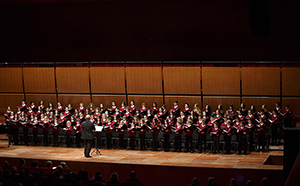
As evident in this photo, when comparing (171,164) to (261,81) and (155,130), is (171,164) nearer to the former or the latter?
(155,130)

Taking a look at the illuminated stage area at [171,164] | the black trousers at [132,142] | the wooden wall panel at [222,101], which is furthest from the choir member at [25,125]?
the wooden wall panel at [222,101]

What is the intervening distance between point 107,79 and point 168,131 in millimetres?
4684

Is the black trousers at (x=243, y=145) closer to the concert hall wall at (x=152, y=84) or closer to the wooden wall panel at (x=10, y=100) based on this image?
the concert hall wall at (x=152, y=84)

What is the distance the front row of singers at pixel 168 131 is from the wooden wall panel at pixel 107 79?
2937 mm

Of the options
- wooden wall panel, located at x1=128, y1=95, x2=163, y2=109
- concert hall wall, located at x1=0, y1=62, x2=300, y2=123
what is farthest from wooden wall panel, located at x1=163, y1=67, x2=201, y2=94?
wooden wall panel, located at x1=128, y1=95, x2=163, y2=109

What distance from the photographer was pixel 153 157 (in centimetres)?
1202

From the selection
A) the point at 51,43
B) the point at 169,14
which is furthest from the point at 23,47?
the point at 169,14

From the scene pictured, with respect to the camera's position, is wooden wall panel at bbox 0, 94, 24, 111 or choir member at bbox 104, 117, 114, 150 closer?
choir member at bbox 104, 117, 114, 150

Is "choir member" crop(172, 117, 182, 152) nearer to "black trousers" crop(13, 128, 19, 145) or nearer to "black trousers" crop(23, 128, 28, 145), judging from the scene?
"black trousers" crop(23, 128, 28, 145)

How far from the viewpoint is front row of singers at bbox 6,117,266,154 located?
12.0 metres

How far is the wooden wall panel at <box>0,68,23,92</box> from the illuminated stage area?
4.87 meters

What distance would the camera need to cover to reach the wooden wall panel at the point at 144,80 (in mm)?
15727

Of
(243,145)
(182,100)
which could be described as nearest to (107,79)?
(182,100)

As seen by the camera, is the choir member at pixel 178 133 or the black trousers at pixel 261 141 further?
the choir member at pixel 178 133
